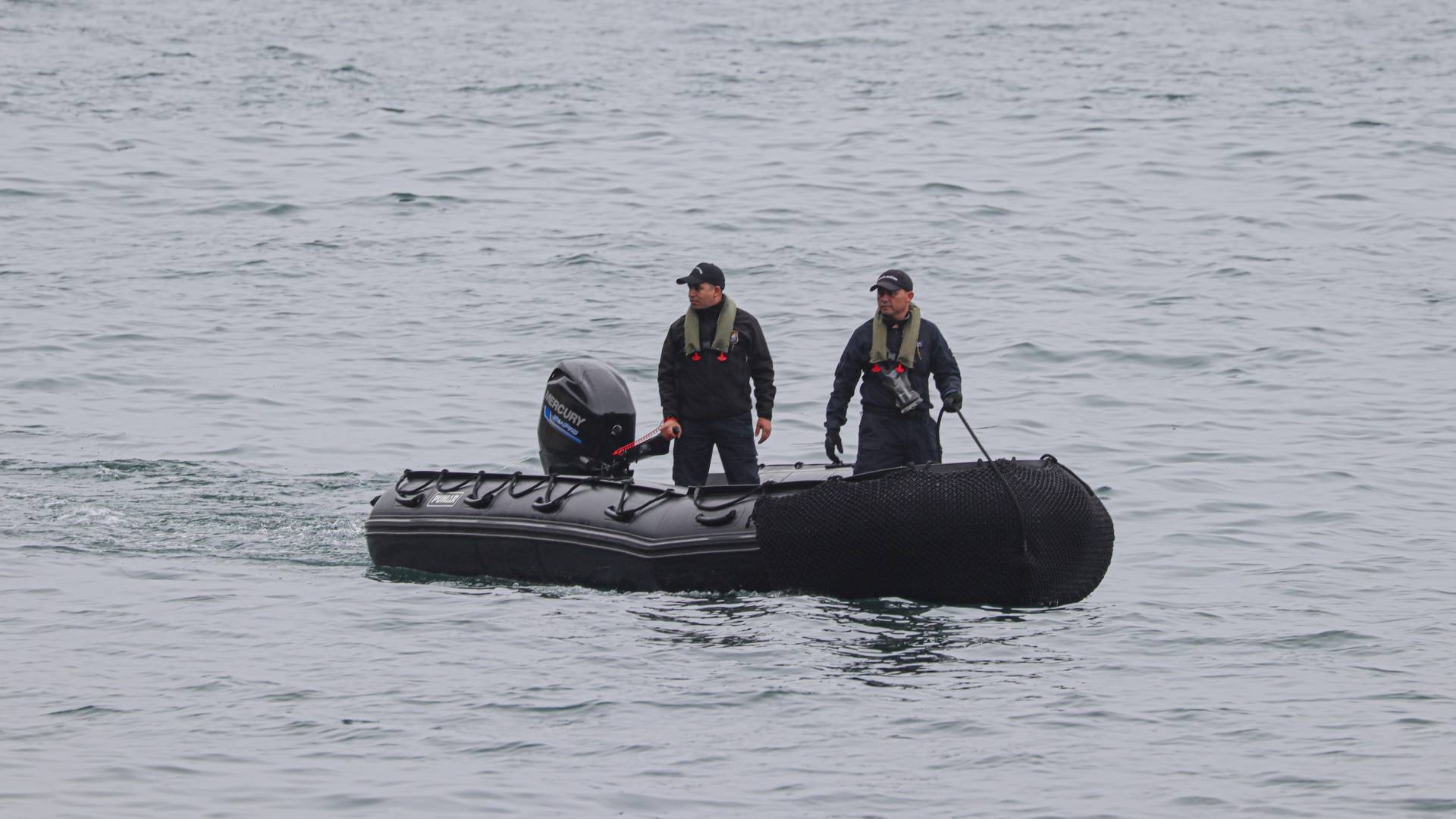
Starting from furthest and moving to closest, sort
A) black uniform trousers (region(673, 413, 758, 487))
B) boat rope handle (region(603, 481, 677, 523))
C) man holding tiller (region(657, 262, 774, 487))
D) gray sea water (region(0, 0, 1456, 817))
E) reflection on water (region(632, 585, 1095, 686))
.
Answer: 1. black uniform trousers (region(673, 413, 758, 487))
2. man holding tiller (region(657, 262, 774, 487))
3. boat rope handle (region(603, 481, 677, 523))
4. reflection on water (region(632, 585, 1095, 686))
5. gray sea water (region(0, 0, 1456, 817))

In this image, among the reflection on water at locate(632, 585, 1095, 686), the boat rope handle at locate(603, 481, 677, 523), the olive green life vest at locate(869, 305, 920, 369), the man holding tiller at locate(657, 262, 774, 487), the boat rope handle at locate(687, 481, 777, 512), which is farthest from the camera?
the man holding tiller at locate(657, 262, 774, 487)

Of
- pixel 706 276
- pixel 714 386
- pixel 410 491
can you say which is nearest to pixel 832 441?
pixel 714 386

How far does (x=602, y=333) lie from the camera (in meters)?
16.7

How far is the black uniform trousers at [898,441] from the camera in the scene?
30.6ft

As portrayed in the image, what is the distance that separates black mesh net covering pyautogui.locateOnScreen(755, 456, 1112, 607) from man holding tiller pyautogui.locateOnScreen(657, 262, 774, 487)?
3.82 feet

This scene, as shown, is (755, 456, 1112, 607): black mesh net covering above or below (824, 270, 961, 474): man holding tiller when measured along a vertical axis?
below

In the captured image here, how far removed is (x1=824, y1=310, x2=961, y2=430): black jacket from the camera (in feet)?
30.4

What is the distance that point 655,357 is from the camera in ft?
52.2

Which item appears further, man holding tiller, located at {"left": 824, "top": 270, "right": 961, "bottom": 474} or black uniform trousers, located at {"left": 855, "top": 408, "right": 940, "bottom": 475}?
black uniform trousers, located at {"left": 855, "top": 408, "right": 940, "bottom": 475}

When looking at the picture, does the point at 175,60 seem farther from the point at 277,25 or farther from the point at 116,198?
the point at 116,198

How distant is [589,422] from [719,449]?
69cm

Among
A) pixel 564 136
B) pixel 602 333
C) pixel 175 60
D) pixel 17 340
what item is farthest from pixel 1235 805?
pixel 175 60

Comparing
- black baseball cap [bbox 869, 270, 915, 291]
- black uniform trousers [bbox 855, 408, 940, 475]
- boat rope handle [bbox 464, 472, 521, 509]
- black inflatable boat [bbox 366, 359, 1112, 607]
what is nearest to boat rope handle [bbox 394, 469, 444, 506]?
black inflatable boat [bbox 366, 359, 1112, 607]

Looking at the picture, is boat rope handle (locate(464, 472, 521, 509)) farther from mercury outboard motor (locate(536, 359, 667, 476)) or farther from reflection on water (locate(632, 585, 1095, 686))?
reflection on water (locate(632, 585, 1095, 686))
